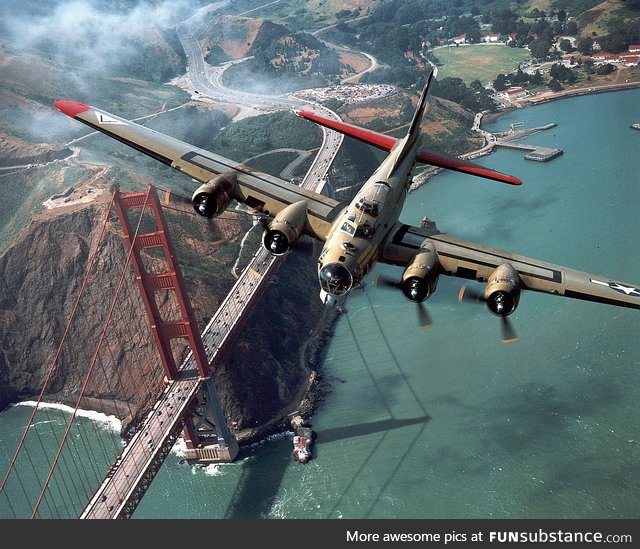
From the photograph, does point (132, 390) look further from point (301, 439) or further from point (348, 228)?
point (348, 228)

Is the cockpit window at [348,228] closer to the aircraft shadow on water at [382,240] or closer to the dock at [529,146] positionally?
the aircraft shadow on water at [382,240]

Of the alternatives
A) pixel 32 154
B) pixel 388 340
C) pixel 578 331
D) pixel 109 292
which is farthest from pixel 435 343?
pixel 32 154

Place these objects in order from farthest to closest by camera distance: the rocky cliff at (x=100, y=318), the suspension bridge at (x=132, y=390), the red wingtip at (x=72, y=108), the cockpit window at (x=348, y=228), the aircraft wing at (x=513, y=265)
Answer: the rocky cliff at (x=100, y=318) < the suspension bridge at (x=132, y=390) < the red wingtip at (x=72, y=108) < the aircraft wing at (x=513, y=265) < the cockpit window at (x=348, y=228)

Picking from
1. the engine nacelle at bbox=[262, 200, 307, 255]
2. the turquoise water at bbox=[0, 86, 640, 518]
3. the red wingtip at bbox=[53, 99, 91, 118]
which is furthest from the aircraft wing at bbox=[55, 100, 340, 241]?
the turquoise water at bbox=[0, 86, 640, 518]

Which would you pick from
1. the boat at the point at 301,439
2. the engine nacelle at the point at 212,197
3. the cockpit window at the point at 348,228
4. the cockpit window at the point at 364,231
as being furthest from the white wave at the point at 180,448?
the cockpit window at the point at 364,231

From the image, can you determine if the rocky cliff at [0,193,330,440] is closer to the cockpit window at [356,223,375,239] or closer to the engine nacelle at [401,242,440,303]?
the cockpit window at [356,223,375,239]

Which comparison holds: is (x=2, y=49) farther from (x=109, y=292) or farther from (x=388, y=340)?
(x=388, y=340)
